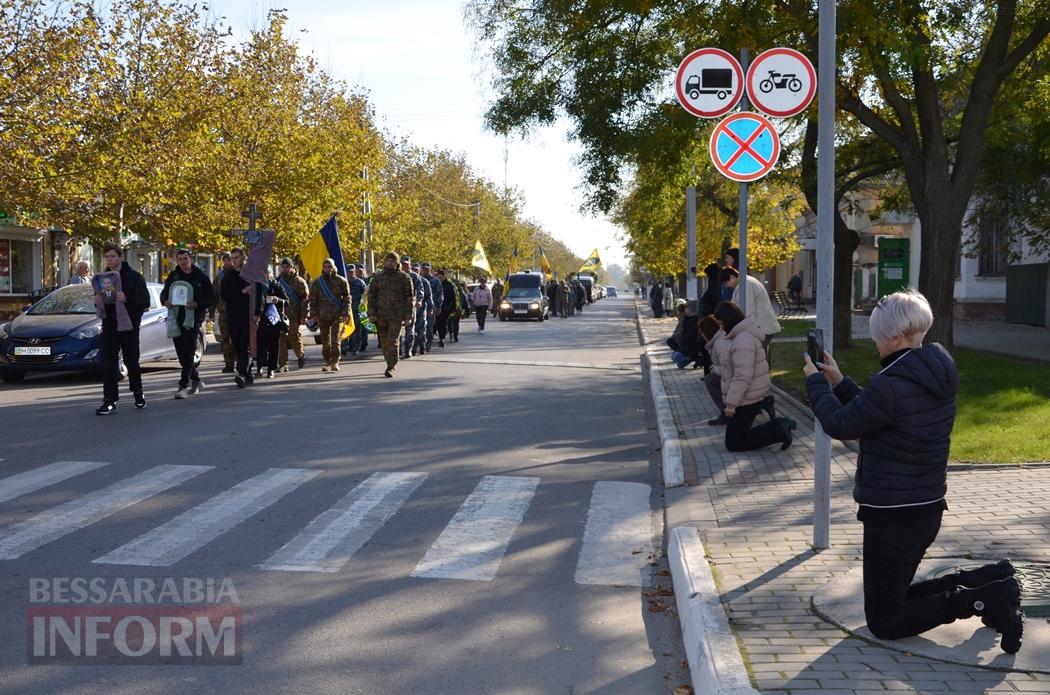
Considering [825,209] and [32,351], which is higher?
[825,209]

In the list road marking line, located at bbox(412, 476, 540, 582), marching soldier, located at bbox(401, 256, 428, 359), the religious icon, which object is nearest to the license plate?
the religious icon

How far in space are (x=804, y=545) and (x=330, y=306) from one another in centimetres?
1257

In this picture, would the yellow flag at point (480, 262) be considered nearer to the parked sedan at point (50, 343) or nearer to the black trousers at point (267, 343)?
the black trousers at point (267, 343)

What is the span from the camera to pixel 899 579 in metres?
4.53

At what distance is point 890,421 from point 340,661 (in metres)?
2.46

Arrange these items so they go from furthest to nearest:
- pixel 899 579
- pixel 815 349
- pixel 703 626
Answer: pixel 815 349 → pixel 703 626 → pixel 899 579

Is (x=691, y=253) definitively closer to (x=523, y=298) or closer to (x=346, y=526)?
(x=346, y=526)

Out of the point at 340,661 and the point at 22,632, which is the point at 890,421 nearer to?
the point at 340,661

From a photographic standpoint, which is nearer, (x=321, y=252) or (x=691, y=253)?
(x=691, y=253)

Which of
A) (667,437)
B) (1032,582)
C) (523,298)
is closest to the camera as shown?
(1032,582)

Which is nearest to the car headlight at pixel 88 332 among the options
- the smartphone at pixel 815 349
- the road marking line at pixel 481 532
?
the road marking line at pixel 481 532

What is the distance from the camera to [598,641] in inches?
198

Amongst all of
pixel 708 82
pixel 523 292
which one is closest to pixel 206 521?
pixel 708 82

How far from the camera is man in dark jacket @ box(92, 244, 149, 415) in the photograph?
12.2 meters
